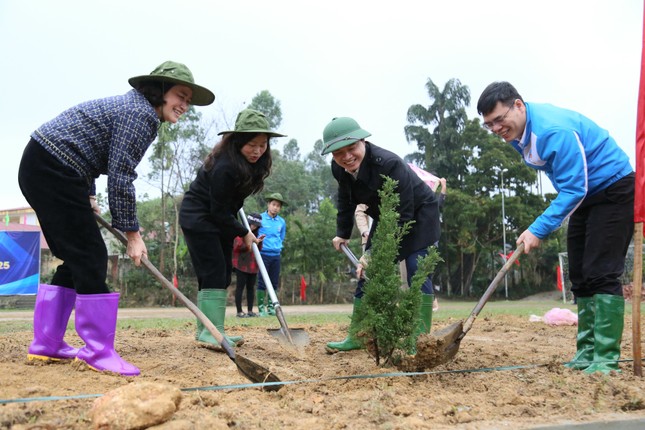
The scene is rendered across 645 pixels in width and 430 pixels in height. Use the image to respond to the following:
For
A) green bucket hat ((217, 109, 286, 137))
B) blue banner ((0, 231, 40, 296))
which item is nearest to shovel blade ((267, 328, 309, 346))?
green bucket hat ((217, 109, 286, 137))

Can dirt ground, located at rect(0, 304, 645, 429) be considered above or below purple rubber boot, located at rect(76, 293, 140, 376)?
below

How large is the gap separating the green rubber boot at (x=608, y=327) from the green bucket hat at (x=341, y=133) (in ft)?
6.49

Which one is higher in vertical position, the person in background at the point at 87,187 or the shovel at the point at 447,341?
the person in background at the point at 87,187

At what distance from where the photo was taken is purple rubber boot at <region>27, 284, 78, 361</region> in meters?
3.89

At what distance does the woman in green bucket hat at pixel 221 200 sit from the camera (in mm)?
4645

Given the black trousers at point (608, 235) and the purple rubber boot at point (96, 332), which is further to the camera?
the black trousers at point (608, 235)

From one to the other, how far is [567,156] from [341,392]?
6.86ft

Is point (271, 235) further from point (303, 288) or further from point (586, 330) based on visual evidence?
point (303, 288)

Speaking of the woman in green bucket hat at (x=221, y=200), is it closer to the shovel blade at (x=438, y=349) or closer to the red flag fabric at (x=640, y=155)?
the shovel blade at (x=438, y=349)

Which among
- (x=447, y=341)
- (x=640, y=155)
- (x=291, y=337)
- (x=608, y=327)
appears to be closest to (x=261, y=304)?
(x=291, y=337)

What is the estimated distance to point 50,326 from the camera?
12.8 feet

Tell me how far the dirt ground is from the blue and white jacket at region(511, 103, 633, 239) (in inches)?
41.3

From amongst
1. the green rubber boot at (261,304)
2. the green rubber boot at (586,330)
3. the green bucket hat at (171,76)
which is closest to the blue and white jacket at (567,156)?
the green rubber boot at (586,330)

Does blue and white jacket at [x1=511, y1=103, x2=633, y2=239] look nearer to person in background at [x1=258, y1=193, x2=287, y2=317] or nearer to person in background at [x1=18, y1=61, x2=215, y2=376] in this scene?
person in background at [x1=18, y1=61, x2=215, y2=376]
